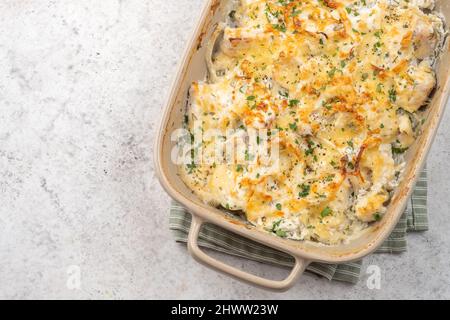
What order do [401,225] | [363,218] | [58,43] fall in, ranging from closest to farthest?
[363,218], [401,225], [58,43]

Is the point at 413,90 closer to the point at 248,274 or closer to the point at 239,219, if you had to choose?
the point at 239,219

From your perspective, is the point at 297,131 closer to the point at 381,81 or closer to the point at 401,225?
the point at 381,81

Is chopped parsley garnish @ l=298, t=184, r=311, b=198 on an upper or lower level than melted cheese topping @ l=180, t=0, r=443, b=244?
lower

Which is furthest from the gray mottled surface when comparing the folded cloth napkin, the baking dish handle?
the baking dish handle

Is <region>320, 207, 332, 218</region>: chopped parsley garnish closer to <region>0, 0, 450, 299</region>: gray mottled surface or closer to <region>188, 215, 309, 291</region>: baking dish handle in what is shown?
<region>188, 215, 309, 291</region>: baking dish handle
